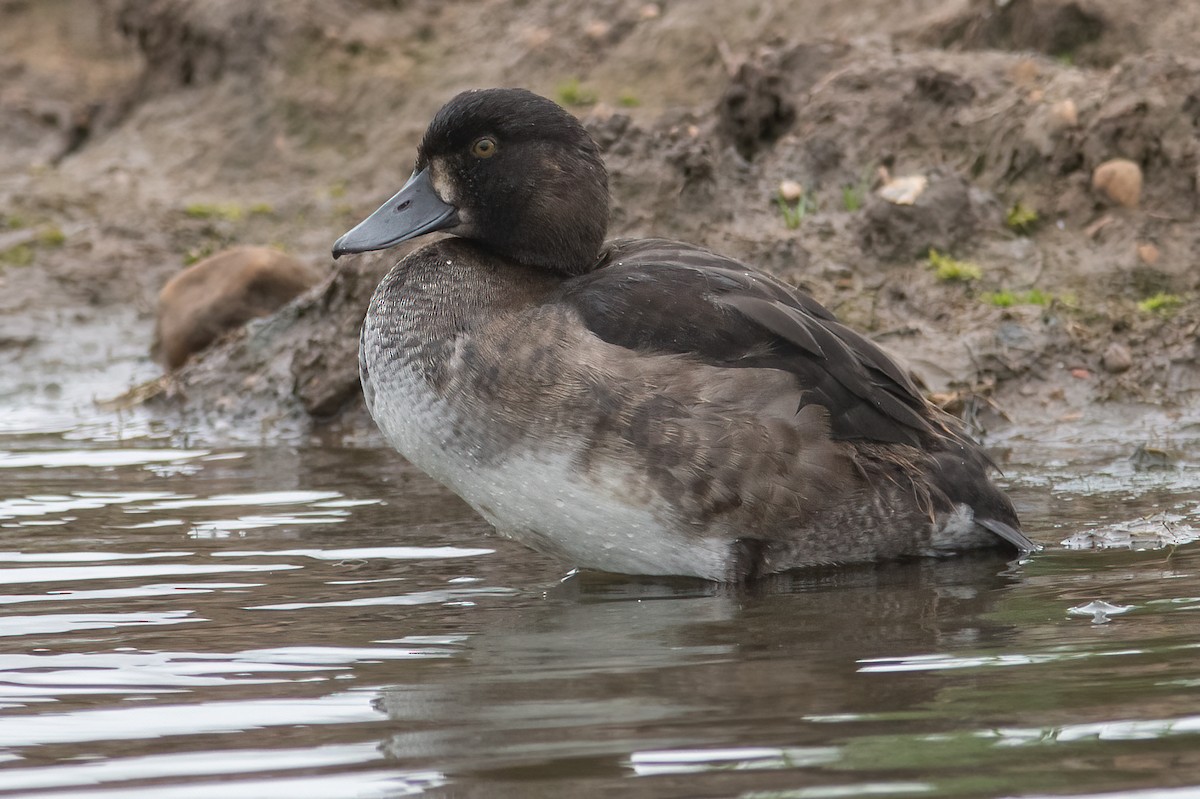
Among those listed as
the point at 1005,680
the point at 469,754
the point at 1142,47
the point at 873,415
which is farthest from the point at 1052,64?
the point at 469,754

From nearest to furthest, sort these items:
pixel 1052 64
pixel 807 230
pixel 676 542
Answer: pixel 676 542, pixel 807 230, pixel 1052 64

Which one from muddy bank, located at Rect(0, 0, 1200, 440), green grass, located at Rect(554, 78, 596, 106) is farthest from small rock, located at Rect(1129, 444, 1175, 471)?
green grass, located at Rect(554, 78, 596, 106)

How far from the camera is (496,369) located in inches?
168

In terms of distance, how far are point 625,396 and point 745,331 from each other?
390 mm

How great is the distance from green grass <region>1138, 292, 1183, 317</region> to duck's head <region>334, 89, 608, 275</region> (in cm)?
264

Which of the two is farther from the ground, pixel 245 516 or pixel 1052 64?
pixel 1052 64

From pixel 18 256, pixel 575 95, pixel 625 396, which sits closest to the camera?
pixel 625 396

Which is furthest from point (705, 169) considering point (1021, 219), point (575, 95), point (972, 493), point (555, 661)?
point (555, 661)

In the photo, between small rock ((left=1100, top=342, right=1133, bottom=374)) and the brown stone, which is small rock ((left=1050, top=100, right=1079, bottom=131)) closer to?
small rock ((left=1100, top=342, right=1133, bottom=374))

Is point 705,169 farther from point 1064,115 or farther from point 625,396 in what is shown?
point 625,396

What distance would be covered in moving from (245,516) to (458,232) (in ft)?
3.83

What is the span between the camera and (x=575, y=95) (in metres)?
9.02

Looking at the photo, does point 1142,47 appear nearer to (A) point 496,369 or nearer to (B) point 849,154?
(B) point 849,154

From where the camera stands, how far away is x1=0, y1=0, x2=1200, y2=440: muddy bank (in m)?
6.49
